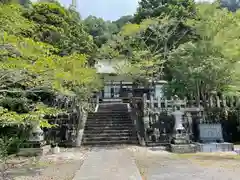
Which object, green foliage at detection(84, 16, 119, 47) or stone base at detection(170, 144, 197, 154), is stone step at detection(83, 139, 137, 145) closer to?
stone base at detection(170, 144, 197, 154)

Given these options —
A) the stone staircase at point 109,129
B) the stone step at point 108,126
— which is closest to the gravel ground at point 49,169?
the stone staircase at point 109,129

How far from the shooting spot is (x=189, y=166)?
708 centimetres

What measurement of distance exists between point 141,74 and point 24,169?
43.2ft

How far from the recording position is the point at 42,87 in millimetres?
7094

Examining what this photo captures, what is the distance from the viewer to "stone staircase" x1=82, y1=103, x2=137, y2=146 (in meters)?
12.1

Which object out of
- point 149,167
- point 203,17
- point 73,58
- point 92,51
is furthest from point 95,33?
point 149,167

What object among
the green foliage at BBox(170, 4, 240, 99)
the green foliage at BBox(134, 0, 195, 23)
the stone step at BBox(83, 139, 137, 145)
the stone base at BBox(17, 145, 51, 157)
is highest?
the green foliage at BBox(134, 0, 195, 23)

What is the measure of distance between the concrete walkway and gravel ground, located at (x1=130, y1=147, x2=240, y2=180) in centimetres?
30

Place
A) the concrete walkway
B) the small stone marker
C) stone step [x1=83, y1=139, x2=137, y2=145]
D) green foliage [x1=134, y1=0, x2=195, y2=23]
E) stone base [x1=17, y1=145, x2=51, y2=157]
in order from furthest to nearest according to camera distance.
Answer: green foliage [x1=134, y1=0, x2=195, y2=23]
stone step [x1=83, y1=139, x2=137, y2=145]
the small stone marker
stone base [x1=17, y1=145, x2=51, y2=157]
the concrete walkway

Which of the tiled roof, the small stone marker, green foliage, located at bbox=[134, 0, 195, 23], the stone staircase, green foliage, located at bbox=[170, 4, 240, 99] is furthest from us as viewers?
the tiled roof

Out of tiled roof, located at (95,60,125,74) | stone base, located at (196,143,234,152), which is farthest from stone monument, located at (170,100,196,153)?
tiled roof, located at (95,60,125,74)

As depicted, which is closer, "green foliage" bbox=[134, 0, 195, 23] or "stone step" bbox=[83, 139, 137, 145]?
"stone step" bbox=[83, 139, 137, 145]

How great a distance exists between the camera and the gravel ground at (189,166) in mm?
5907

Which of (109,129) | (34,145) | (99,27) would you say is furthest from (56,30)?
(99,27)
